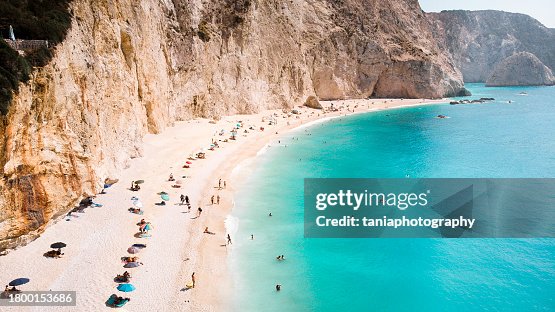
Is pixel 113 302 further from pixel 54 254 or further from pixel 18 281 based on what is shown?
pixel 54 254

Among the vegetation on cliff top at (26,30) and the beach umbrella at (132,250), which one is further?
the beach umbrella at (132,250)

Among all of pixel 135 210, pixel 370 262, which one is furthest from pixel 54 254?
pixel 370 262

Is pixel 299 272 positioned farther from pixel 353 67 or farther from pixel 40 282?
pixel 353 67

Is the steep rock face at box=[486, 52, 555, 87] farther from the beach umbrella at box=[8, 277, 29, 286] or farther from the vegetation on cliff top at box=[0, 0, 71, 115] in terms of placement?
the beach umbrella at box=[8, 277, 29, 286]

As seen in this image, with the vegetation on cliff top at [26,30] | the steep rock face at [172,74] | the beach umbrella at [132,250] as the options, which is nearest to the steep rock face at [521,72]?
the steep rock face at [172,74]

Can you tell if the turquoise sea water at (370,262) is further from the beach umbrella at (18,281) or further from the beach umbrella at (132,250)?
the beach umbrella at (18,281)

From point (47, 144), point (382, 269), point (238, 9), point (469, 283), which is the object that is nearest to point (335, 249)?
point (382, 269)

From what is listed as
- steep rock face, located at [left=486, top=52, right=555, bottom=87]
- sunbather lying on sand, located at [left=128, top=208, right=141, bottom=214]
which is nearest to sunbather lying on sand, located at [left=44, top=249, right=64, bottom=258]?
sunbather lying on sand, located at [left=128, top=208, right=141, bottom=214]
